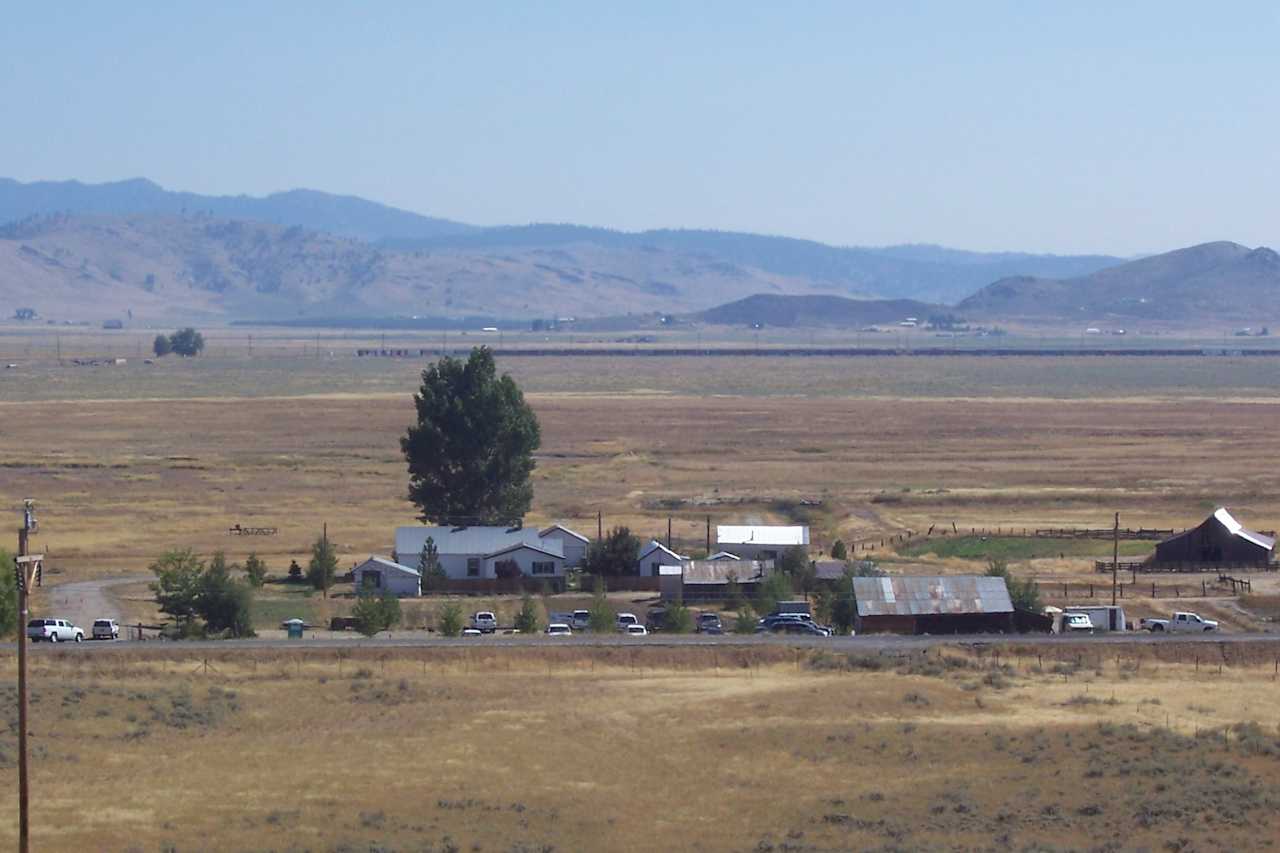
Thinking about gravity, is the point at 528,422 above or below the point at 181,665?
above

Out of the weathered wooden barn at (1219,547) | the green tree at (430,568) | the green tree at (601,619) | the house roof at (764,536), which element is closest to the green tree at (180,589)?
the green tree at (430,568)

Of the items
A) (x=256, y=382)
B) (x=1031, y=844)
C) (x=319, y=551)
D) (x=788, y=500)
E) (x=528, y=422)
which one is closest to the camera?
(x=1031, y=844)

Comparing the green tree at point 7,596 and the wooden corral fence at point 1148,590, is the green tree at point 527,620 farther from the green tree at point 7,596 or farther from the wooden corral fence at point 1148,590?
the wooden corral fence at point 1148,590

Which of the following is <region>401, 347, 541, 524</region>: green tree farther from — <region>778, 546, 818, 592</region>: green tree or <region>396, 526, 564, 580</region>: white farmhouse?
<region>778, 546, 818, 592</region>: green tree

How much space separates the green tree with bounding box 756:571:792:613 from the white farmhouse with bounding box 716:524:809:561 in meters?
6.19

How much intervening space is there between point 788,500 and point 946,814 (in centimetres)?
5016

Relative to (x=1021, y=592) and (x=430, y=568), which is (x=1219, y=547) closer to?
(x=1021, y=592)

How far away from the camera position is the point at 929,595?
4931 cm

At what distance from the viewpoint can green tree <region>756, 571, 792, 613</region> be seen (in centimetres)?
5212

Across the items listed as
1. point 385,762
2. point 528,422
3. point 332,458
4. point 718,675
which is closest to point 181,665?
point 385,762

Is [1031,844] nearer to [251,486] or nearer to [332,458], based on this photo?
[251,486]

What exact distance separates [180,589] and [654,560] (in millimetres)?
15378

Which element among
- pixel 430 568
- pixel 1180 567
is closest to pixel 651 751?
pixel 430 568

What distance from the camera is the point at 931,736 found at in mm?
36562
